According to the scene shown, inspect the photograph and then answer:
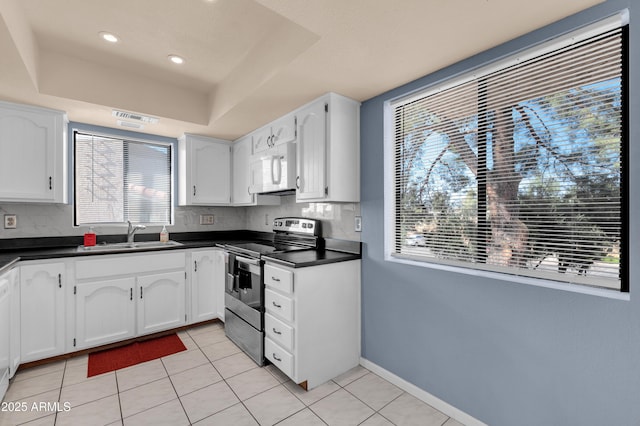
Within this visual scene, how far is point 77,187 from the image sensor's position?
10.0ft

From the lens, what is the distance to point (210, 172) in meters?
3.57

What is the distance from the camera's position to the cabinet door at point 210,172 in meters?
3.45

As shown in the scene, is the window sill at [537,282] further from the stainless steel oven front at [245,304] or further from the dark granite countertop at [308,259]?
the stainless steel oven front at [245,304]

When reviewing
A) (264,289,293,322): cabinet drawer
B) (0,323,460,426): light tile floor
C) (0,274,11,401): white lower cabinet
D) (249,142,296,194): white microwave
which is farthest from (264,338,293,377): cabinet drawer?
(0,274,11,401): white lower cabinet

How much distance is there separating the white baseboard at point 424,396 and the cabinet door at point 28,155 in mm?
3174

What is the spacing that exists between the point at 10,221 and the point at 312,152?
9.55 feet

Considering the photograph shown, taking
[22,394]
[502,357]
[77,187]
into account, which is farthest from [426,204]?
[77,187]

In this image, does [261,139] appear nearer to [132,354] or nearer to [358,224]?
[358,224]

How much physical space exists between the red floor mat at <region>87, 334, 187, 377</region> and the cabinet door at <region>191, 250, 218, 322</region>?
35 cm

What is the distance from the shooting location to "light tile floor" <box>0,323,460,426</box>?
176 cm

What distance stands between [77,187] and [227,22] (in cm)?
249

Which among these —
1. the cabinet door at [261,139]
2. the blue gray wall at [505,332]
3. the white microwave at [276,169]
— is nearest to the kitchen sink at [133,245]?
the white microwave at [276,169]

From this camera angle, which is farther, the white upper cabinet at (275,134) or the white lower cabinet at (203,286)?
the white lower cabinet at (203,286)

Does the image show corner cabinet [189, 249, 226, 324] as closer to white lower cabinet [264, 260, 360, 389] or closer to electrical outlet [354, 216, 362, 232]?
white lower cabinet [264, 260, 360, 389]
